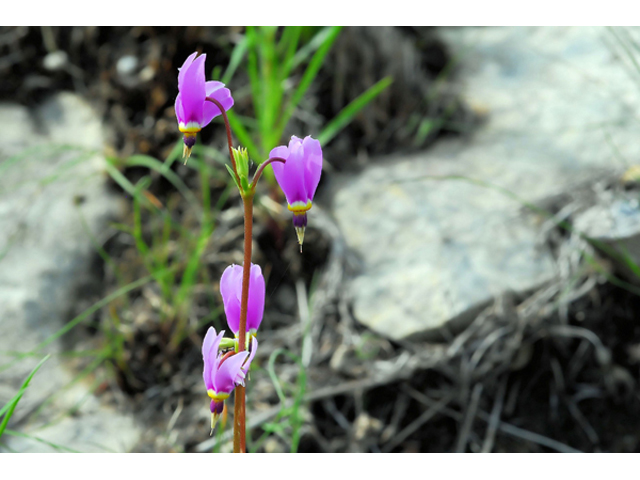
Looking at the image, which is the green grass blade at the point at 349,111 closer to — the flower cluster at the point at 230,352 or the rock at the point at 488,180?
the rock at the point at 488,180

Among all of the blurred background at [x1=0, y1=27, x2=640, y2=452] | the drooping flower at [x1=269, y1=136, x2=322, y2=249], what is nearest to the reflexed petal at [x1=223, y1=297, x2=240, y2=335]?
the drooping flower at [x1=269, y1=136, x2=322, y2=249]

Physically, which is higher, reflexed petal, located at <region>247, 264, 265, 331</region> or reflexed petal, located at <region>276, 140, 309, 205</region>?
reflexed petal, located at <region>276, 140, 309, 205</region>

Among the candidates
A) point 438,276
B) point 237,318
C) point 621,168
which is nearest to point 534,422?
point 438,276

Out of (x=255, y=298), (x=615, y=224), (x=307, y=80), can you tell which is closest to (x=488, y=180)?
(x=615, y=224)

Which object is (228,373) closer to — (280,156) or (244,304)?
(244,304)

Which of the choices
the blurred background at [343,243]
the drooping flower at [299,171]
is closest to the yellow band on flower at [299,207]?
the drooping flower at [299,171]

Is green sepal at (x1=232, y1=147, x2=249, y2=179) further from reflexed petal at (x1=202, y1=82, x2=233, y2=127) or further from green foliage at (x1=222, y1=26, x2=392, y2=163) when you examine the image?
green foliage at (x1=222, y1=26, x2=392, y2=163)

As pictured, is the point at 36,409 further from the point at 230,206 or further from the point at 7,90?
the point at 7,90

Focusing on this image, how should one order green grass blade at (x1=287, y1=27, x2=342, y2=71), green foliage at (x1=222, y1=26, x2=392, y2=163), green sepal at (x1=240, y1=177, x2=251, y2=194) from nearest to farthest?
green sepal at (x1=240, y1=177, x2=251, y2=194) < green foliage at (x1=222, y1=26, x2=392, y2=163) < green grass blade at (x1=287, y1=27, x2=342, y2=71)
